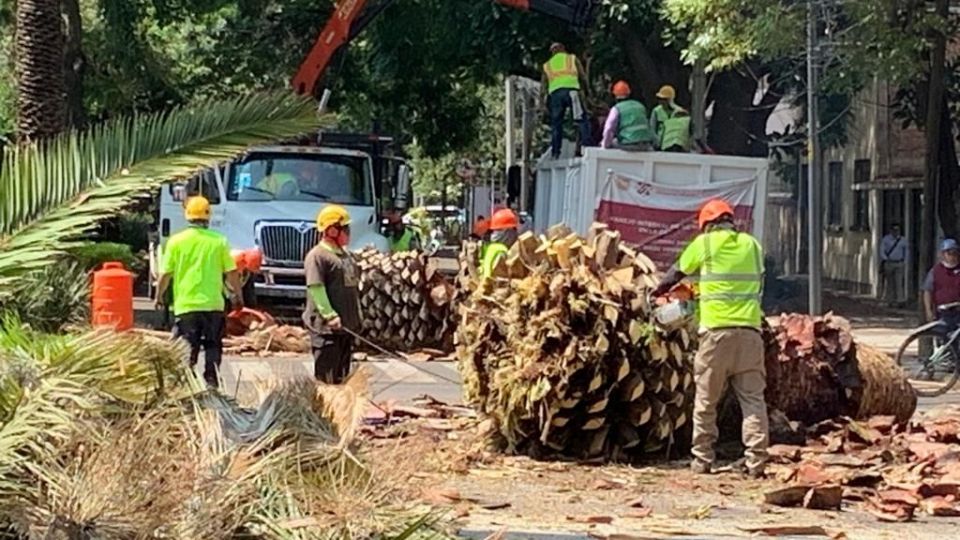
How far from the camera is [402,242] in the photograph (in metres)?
24.8

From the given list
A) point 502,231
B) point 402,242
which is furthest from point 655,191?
point 402,242

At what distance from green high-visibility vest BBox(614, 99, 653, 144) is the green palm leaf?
37.4ft

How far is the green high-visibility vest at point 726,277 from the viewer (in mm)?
11352

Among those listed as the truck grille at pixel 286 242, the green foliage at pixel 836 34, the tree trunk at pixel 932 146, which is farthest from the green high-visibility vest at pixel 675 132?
the truck grille at pixel 286 242

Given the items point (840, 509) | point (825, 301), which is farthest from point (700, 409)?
point (825, 301)

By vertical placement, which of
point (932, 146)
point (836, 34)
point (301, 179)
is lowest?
point (301, 179)

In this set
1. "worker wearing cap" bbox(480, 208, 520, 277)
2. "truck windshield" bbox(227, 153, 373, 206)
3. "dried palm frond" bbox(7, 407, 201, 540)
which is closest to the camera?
"dried palm frond" bbox(7, 407, 201, 540)

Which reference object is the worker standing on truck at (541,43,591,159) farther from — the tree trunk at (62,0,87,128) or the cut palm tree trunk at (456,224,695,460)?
the cut palm tree trunk at (456,224,695,460)

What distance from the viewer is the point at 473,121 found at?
41.6m

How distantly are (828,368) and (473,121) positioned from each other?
2902 cm

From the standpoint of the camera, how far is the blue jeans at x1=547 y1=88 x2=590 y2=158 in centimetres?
1994

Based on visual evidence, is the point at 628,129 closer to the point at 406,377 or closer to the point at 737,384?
the point at 406,377

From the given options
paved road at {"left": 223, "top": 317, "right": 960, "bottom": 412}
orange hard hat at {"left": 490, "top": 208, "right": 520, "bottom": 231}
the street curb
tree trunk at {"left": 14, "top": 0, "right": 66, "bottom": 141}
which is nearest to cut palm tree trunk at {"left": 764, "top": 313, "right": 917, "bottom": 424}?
paved road at {"left": 223, "top": 317, "right": 960, "bottom": 412}

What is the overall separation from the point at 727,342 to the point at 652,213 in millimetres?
6376
